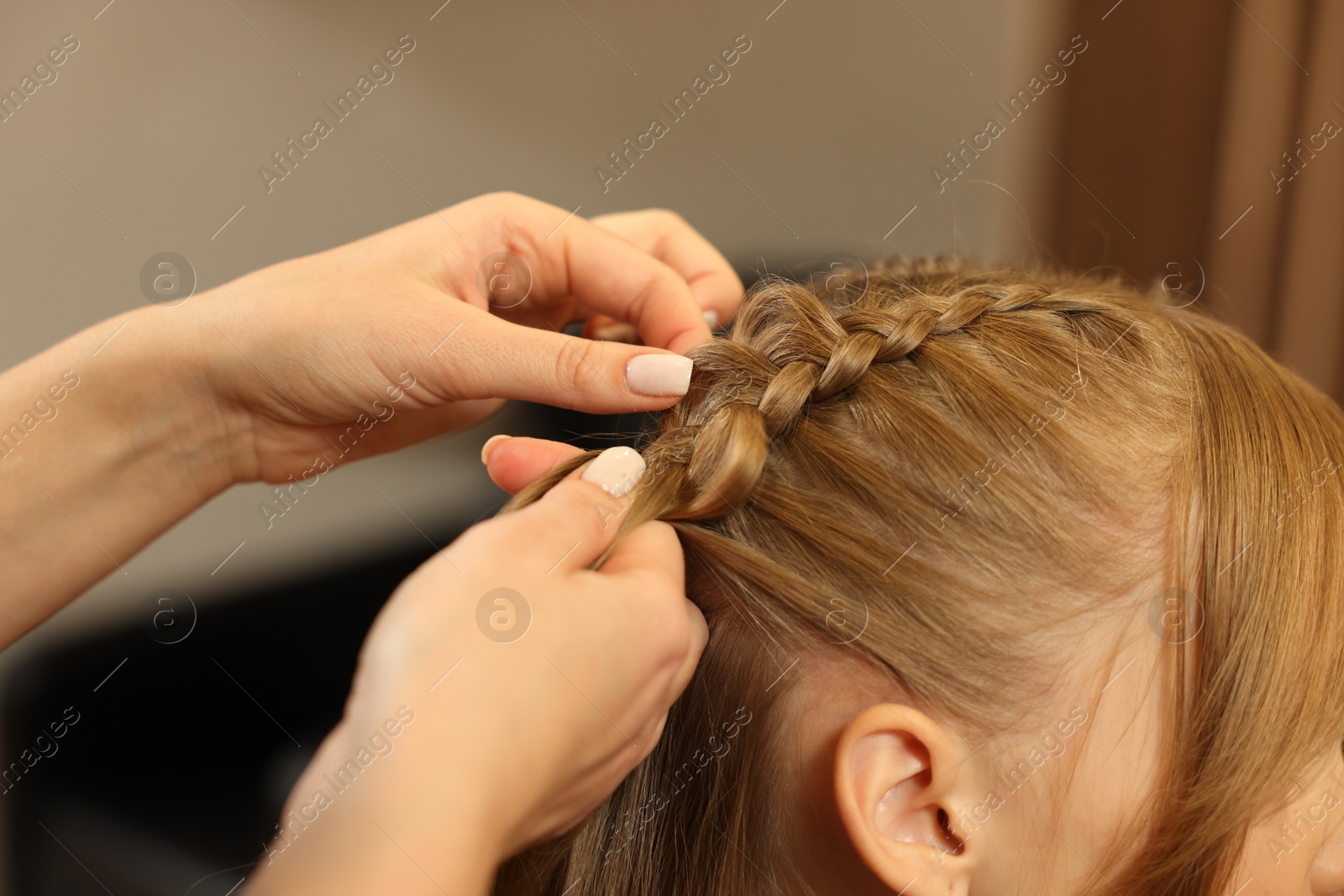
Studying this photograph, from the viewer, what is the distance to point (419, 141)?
1853 millimetres

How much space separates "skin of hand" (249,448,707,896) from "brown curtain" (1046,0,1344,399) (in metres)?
1.74

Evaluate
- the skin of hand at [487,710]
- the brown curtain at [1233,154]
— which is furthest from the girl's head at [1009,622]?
the brown curtain at [1233,154]

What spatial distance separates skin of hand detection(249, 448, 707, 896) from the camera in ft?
1.41

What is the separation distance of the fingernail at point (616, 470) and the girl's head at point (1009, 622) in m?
0.02

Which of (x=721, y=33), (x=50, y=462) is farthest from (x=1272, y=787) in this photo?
(x=721, y=33)

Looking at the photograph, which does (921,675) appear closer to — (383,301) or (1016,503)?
(1016,503)

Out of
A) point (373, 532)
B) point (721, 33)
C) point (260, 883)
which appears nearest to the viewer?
point (260, 883)

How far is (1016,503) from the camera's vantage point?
0.66 metres

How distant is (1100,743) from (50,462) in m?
1.05

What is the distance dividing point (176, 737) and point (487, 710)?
1447mm

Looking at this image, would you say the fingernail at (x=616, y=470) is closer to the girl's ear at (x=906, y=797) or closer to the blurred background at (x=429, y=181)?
the girl's ear at (x=906, y=797)

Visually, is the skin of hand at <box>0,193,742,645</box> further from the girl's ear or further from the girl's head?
the girl's ear

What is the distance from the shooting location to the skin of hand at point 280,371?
0.82 metres

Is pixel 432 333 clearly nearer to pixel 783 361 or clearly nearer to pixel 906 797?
pixel 783 361
